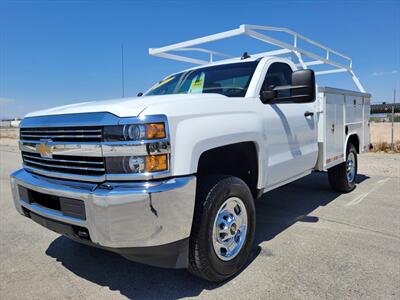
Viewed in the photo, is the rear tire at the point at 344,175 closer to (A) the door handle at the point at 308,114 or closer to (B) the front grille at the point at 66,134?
(A) the door handle at the point at 308,114

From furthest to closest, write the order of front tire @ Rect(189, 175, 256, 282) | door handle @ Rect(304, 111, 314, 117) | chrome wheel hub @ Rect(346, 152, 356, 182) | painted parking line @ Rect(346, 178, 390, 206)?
chrome wheel hub @ Rect(346, 152, 356, 182), painted parking line @ Rect(346, 178, 390, 206), door handle @ Rect(304, 111, 314, 117), front tire @ Rect(189, 175, 256, 282)

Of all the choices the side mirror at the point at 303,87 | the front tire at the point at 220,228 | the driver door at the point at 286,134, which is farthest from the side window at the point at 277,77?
the front tire at the point at 220,228

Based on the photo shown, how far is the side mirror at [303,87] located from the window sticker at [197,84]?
1.11 m

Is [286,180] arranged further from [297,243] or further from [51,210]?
[51,210]

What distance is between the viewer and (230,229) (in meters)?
2.84

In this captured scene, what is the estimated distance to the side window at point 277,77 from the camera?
365cm

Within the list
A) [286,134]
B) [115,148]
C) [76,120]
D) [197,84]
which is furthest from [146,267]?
[197,84]

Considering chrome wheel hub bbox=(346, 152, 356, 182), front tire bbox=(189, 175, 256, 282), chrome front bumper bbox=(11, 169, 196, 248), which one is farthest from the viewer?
chrome wheel hub bbox=(346, 152, 356, 182)

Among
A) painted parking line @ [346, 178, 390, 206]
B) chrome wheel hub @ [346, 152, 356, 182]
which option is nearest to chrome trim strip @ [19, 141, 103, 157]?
painted parking line @ [346, 178, 390, 206]

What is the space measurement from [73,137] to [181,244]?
1.12 metres

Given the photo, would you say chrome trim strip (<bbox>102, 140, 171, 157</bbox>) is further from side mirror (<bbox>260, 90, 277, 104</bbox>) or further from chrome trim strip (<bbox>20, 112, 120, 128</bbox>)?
side mirror (<bbox>260, 90, 277, 104</bbox>)

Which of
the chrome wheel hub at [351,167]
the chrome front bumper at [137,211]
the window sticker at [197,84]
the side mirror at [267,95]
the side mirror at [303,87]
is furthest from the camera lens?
the chrome wheel hub at [351,167]

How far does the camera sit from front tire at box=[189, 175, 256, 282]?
2.55 m

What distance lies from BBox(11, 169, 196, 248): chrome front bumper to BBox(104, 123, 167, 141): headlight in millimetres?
304
